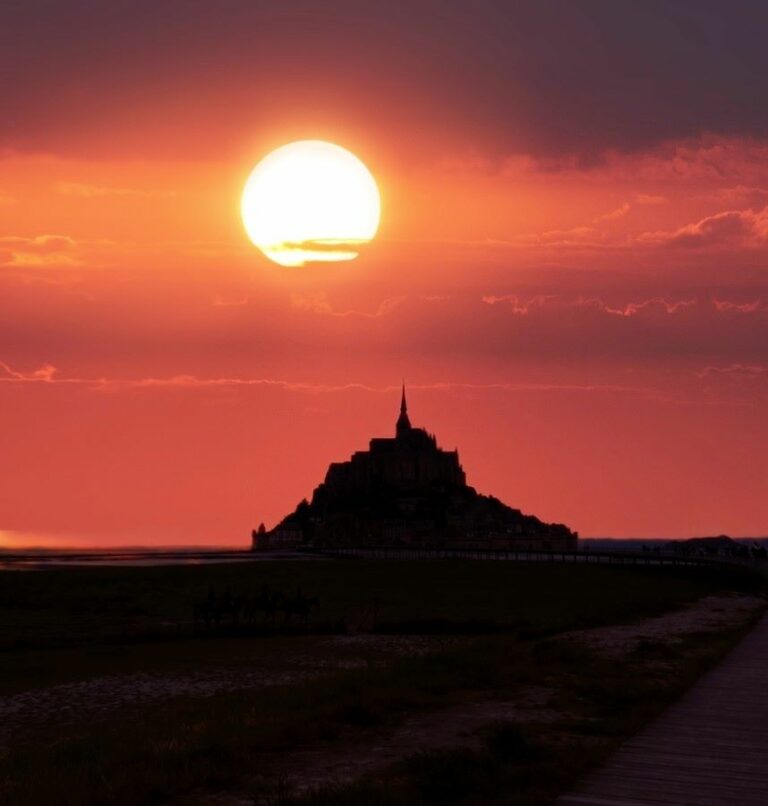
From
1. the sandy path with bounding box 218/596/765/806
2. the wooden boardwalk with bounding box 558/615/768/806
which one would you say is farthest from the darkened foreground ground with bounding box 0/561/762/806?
the wooden boardwalk with bounding box 558/615/768/806

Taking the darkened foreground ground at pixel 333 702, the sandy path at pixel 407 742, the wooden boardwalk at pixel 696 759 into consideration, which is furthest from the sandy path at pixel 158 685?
the wooden boardwalk at pixel 696 759

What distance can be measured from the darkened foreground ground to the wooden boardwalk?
1.59ft

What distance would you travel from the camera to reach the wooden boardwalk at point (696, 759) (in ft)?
42.1

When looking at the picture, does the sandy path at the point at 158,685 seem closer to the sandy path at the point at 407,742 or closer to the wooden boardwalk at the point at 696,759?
the sandy path at the point at 407,742

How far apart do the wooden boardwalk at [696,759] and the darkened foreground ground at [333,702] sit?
1.59 ft

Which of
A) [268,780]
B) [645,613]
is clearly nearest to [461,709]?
[268,780]

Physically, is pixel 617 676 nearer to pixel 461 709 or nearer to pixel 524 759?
pixel 461 709

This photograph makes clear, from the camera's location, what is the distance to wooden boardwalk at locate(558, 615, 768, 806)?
12828mm

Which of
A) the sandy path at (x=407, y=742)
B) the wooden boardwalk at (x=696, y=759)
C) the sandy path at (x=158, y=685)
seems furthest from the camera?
the sandy path at (x=158, y=685)

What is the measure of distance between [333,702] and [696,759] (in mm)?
7441

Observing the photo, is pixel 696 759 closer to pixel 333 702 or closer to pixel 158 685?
pixel 333 702

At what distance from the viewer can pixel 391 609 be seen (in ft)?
199

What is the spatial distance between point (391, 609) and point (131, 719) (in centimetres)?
3695

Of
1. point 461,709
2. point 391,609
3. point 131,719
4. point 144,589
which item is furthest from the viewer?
point 144,589
